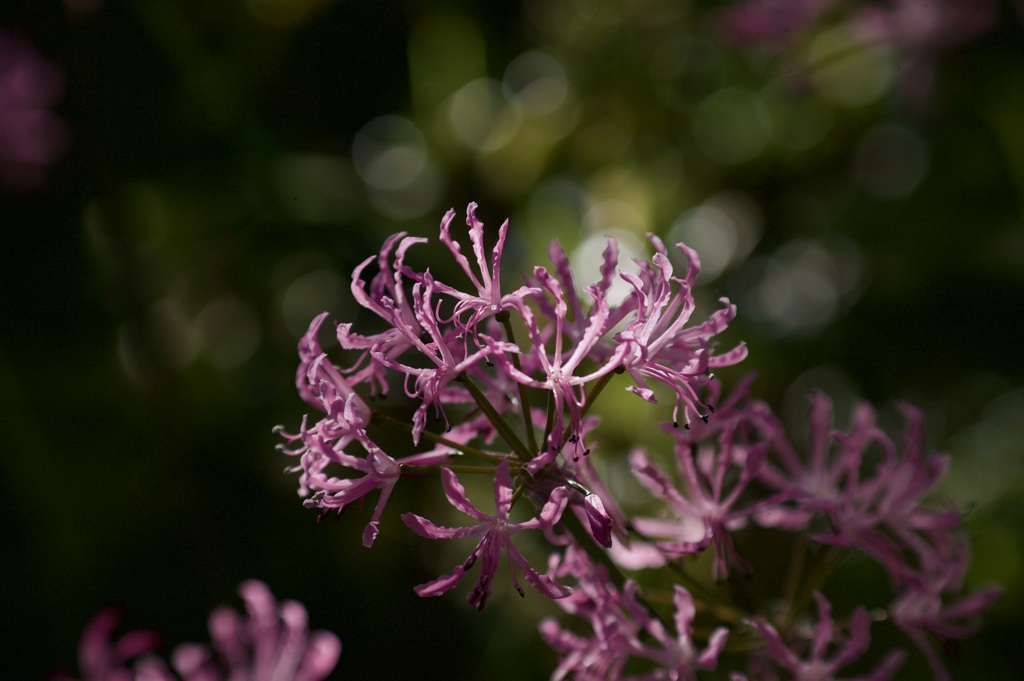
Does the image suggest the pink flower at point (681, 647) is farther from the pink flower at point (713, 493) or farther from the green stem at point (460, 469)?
the green stem at point (460, 469)

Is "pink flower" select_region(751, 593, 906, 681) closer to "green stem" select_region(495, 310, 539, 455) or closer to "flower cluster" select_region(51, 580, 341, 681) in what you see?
"green stem" select_region(495, 310, 539, 455)

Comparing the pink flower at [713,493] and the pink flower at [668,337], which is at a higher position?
the pink flower at [668,337]

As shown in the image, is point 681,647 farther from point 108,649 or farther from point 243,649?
point 108,649

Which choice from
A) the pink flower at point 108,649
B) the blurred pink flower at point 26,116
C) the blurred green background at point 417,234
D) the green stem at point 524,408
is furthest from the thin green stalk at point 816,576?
the blurred pink flower at point 26,116

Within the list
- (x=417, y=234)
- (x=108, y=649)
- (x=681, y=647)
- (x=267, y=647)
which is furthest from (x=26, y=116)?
(x=681, y=647)

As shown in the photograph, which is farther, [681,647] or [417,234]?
[417,234]

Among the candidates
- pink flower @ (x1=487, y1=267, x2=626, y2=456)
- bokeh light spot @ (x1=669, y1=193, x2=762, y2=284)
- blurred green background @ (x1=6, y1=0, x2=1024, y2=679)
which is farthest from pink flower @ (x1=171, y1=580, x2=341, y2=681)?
bokeh light spot @ (x1=669, y1=193, x2=762, y2=284)
